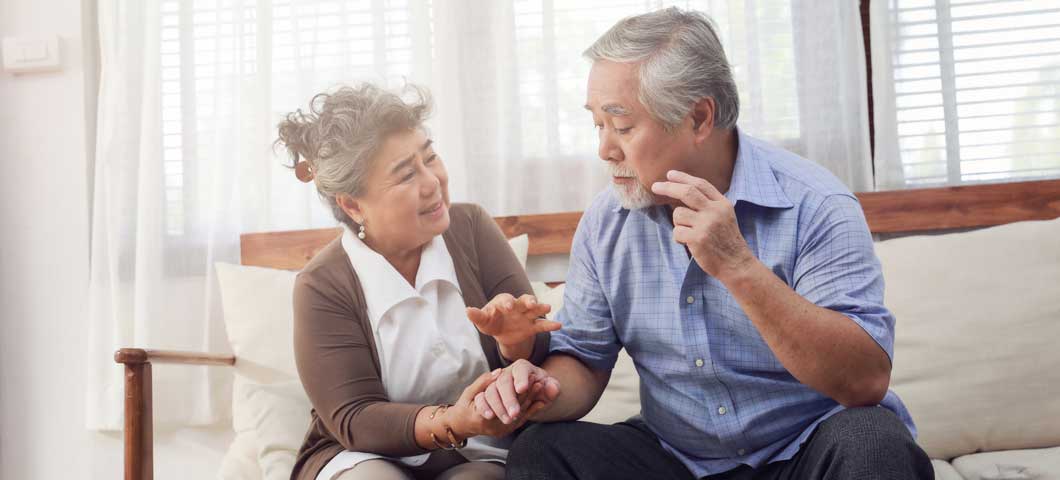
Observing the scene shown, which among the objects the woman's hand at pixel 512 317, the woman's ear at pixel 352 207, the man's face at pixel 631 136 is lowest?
the woman's hand at pixel 512 317

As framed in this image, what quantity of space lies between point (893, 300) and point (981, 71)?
2.43 feet

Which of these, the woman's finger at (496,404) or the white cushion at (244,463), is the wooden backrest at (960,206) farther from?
the woman's finger at (496,404)

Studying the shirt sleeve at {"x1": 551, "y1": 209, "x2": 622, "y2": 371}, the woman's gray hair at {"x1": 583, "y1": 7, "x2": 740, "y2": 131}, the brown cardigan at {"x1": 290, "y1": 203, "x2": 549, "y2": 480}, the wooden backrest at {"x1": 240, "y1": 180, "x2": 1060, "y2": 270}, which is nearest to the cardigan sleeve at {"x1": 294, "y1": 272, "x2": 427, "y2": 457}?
the brown cardigan at {"x1": 290, "y1": 203, "x2": 549, "y2": 480}

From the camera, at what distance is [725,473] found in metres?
1.47

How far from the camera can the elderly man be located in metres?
1.29

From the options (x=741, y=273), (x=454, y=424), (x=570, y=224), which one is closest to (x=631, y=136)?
(x=741, y=273)

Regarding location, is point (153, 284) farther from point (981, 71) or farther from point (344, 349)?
point (981, 71)

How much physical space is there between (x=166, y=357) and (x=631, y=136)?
3.56 ft

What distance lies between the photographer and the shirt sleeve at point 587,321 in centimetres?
157

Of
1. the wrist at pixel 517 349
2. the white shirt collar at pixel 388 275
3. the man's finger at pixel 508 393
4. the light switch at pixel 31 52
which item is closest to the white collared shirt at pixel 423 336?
the white shirt collar at pixel 388 275

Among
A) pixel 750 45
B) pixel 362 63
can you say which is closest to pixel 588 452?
pixel 750 45

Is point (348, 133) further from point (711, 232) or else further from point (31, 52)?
point (31, 52)

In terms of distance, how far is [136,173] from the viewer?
251 centimetres

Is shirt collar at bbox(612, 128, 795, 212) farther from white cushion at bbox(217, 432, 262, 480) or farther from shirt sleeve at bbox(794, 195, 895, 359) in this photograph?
white cushion at bbox(217, 432, 262, 480)
